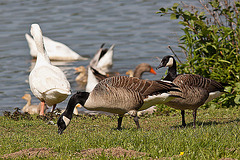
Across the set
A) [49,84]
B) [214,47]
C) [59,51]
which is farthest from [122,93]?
[59,51]

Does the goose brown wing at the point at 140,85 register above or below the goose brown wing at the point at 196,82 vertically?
above

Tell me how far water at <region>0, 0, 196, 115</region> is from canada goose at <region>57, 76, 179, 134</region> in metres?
7.20

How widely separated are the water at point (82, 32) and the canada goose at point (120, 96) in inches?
283

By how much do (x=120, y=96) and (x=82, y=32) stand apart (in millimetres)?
19983

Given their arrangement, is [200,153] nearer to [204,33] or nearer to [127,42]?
[204,33]

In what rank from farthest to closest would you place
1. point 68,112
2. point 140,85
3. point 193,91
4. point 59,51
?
point 59,51
point 193,91
point 140,85
point 68,112

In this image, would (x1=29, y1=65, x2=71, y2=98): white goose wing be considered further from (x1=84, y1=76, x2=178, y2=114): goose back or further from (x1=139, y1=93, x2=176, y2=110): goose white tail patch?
(x1=139, y1=93, x2=176, y2=110): goose white tail patch

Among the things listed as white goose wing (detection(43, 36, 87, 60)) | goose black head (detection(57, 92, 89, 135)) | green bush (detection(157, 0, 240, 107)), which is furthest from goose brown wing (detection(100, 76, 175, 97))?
white goose wing (detection(43, 36, 87, 60))

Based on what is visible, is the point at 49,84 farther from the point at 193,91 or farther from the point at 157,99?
the point at 193,91

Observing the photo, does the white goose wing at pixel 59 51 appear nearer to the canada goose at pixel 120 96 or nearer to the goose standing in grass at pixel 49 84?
the goose standing in grass at pixel 49 84

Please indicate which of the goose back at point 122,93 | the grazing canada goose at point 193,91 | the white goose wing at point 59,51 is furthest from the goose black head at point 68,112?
the white goose wing at point 59,51

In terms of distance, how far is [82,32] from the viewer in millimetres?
28172

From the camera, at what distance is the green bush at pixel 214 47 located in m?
11.5

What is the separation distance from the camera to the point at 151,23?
97.0ft
